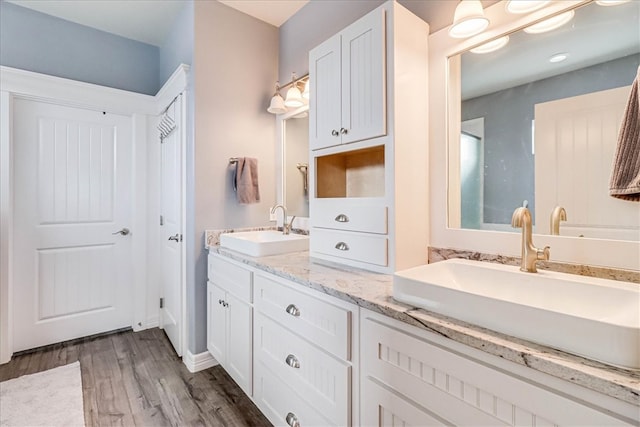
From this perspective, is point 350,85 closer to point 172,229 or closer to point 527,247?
point 527,247

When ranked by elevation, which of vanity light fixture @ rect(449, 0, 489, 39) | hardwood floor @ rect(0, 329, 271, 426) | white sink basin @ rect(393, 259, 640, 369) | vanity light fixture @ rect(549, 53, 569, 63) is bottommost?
hardwood floor @ rect(0, 329, 271, 426)

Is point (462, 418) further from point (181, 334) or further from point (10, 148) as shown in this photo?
point (10, 148)

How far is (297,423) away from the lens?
1.32 metres

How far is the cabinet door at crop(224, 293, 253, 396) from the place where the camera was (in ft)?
Result: 5.39

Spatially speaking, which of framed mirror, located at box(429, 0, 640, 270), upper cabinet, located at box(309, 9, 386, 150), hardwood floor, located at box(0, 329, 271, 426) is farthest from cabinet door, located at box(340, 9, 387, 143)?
hardwood floor, located at box(0, 329, 271, 426)

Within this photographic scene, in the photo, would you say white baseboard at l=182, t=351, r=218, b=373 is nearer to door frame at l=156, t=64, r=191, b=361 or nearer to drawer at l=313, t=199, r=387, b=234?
door frame at l=156, t=64, r=191, b=361

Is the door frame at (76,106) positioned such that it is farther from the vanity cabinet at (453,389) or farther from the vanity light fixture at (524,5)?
the vanity light fixture at (524,5)

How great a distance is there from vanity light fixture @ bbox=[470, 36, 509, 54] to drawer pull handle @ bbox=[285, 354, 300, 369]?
156cm

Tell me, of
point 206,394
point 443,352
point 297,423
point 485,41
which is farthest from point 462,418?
point 206,394

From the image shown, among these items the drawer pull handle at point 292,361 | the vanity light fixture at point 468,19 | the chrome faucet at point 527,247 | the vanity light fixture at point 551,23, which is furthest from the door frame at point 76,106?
the chrome faucet at point 527,247

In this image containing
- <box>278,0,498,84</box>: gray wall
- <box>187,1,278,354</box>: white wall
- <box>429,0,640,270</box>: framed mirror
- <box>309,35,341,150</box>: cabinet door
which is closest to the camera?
<box>429,0,640,270</box>: framed mirror

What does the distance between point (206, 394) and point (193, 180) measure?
1.37 metres

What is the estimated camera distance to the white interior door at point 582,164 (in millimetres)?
1000

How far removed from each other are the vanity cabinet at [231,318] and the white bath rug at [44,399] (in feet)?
2.51
